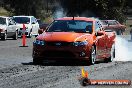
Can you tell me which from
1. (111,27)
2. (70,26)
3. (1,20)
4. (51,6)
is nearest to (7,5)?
(51,6)

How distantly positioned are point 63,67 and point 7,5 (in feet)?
223

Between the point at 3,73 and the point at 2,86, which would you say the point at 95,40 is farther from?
the point at 2,86

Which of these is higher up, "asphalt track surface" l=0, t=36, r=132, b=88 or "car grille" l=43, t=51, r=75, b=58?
"car grille" l=43, t=51, r=75, b=58

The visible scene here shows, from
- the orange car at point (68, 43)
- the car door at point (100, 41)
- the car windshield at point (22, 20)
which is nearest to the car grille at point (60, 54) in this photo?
the orange car at point (68, 43)

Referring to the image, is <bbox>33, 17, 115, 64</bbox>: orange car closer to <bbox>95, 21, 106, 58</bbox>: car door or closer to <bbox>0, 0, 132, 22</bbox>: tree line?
<bbox>95, 21, 106, 58</bbox>: car door

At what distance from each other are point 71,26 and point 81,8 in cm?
6267

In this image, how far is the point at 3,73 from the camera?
14.1 metres

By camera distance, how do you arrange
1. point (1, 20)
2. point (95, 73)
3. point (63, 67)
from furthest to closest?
point (1, 20) → point (63, 67) → point (95, 73)

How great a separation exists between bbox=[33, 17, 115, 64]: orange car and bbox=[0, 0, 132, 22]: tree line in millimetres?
57414

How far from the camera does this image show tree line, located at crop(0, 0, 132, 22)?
251ft

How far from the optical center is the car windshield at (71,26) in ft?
60.1

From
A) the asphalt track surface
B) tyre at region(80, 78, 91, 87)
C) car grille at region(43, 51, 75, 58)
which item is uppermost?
tyre at region(80, 78, 91, 87)

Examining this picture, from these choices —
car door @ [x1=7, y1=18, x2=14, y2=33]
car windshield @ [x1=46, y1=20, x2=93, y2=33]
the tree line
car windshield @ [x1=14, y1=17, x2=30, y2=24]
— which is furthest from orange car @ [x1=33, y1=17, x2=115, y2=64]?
the tree line

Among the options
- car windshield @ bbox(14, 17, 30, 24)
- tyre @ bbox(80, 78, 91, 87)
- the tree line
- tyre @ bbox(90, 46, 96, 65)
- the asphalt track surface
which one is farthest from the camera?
the tree line
